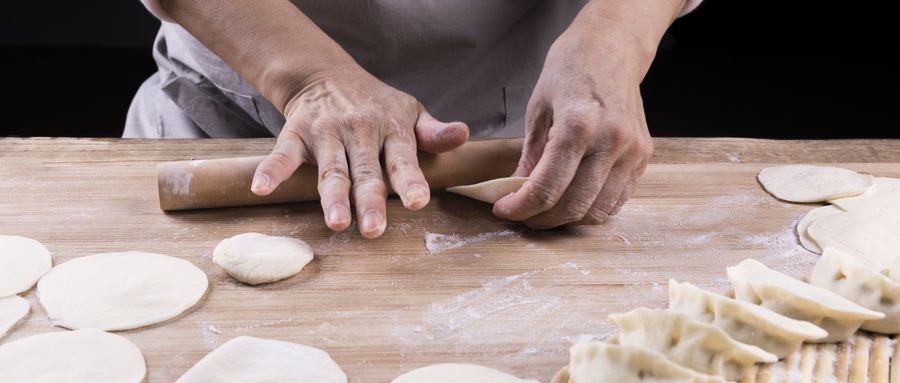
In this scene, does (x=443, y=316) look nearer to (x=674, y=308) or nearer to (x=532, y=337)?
(x=532, y=337)

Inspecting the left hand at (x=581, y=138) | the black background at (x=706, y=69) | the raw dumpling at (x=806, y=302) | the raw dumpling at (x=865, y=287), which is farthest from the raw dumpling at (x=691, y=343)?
the black background at (x=706, y=69)

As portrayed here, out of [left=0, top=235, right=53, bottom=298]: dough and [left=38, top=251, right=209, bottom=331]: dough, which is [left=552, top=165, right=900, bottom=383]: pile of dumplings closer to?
[left=38, top=251, right=209, bottom=331]: dough

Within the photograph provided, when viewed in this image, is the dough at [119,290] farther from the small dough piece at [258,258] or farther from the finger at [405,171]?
the finger at [405,171]

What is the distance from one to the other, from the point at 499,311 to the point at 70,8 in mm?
3457

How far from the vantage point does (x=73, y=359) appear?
1.15 m

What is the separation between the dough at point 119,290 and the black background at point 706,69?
2.67 metres

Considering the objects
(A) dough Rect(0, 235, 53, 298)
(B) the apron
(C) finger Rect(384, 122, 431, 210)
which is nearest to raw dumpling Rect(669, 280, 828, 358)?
(C) finger Rect(384, 122, 431, 210)

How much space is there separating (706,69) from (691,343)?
10.2 feet

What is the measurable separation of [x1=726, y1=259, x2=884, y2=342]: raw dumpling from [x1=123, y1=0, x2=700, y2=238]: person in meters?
0.44

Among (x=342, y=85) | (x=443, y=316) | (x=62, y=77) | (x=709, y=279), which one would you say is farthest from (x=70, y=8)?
(x=709, y=279)

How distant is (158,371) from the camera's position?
1152 mm

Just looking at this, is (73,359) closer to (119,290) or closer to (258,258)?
(119,290)

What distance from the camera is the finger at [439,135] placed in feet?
5.49

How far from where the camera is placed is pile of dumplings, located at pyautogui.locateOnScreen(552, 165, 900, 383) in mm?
1018
